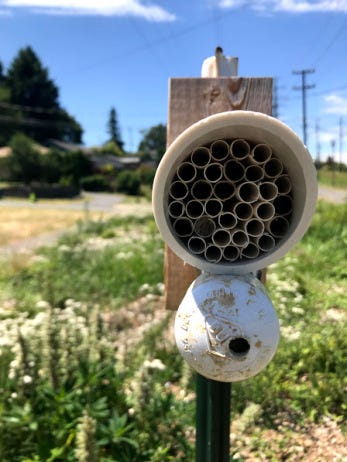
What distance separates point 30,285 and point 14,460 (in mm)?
3727

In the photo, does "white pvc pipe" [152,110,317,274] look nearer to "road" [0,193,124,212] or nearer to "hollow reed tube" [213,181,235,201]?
"hollow reed tube" [213,181,235,201]

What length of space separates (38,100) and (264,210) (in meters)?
66.2

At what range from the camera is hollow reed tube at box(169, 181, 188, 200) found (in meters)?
1.28

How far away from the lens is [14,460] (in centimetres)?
223

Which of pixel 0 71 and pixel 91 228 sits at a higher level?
pixel 0 71

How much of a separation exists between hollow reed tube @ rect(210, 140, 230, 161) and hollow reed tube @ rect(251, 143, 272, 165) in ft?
A: 0.25

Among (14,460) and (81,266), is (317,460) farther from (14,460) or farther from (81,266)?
(81,266)

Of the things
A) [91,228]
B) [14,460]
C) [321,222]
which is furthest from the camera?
[91,228]

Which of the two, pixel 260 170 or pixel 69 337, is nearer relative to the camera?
pixel 260 170

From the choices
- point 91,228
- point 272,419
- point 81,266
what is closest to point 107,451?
point 272,419

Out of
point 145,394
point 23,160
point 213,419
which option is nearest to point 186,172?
point 213,419

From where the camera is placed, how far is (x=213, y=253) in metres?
1.29

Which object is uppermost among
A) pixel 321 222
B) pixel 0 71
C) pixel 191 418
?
pixel 0 71

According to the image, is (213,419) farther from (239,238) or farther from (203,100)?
(203,100)
